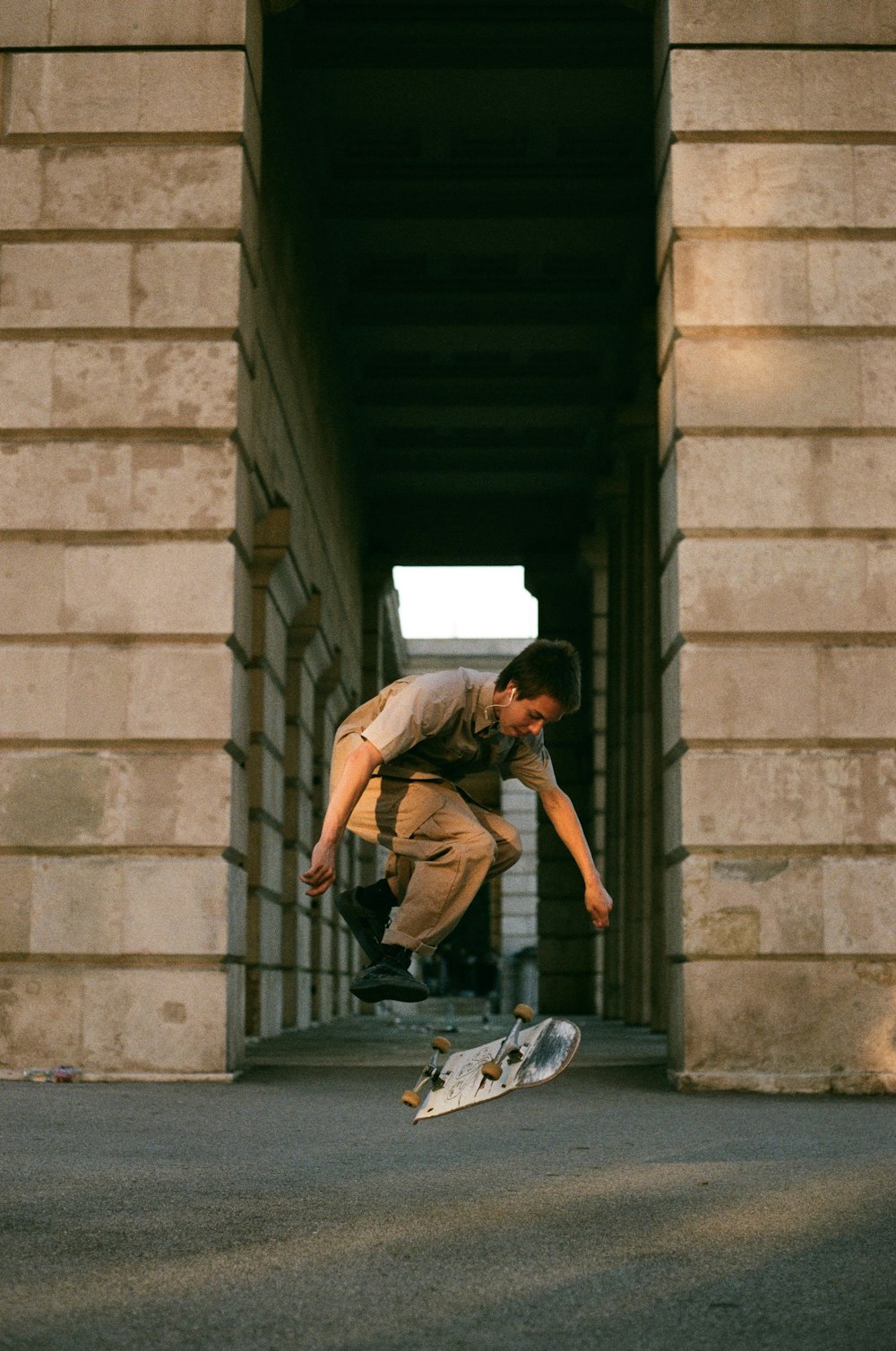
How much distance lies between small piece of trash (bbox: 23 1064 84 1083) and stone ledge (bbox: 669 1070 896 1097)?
3.72m

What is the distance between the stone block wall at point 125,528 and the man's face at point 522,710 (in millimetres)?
4162

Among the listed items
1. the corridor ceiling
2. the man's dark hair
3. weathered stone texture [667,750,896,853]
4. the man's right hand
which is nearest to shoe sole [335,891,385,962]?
the man's right hand

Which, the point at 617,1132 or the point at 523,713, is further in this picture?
the point at 617,1132

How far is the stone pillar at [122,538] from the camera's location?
10820mm

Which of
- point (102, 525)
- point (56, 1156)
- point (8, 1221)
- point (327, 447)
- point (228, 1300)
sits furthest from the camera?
point (327, 447)

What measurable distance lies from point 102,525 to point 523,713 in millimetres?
4960

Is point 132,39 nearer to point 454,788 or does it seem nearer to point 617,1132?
point 454,788

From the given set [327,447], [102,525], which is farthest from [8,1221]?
[327,447]

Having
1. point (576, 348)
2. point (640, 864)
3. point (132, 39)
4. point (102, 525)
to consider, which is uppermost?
point (576, 348)

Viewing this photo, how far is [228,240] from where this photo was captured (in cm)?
1148

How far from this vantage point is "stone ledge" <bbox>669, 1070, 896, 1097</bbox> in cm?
1045

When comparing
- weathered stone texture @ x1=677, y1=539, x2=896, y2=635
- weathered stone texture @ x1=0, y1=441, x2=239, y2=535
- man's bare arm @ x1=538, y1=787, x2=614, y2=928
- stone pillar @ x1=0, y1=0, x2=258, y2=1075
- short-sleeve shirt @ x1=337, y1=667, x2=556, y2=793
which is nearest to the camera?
short-sleeve shirt @ x1=337, y1=667, x2=556, y2=793

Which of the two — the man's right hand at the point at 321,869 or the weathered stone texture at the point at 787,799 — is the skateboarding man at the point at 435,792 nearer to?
the man's right hand at the point at 321,869

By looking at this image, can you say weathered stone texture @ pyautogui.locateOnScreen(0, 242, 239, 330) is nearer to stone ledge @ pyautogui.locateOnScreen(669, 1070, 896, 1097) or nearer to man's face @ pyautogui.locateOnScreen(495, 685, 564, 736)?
man's face @ pyautogui.locateOnScreen(495, 685, 564, 736)
